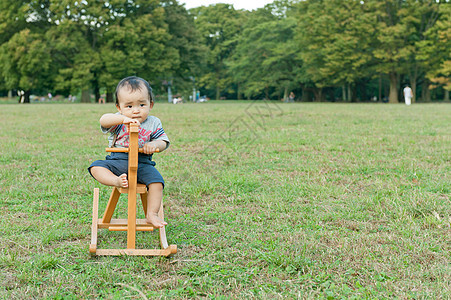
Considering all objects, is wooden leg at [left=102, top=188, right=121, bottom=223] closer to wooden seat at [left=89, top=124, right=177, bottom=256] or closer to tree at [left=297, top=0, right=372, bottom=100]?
wooden seat at [left=89, top=124, right=177, bottom=256]

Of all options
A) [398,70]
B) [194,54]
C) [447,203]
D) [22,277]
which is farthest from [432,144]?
[194,54]

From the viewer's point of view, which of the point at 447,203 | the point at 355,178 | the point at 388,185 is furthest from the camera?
the point at 355,178

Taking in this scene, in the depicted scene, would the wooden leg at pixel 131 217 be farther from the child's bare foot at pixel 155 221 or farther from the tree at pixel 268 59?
the tree at pixel 268 59

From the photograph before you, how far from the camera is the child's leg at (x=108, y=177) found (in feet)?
9.93

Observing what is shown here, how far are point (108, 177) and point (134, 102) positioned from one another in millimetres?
593

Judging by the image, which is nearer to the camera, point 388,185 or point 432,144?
point 388,185

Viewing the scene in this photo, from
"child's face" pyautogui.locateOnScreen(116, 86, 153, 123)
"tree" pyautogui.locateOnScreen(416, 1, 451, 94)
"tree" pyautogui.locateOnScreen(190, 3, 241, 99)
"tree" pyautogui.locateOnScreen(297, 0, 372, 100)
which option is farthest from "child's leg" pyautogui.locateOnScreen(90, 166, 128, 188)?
"tree" pyautogui.locateOnScreen(190, 3, 241, 99)

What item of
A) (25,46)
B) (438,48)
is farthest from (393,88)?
(25,46)

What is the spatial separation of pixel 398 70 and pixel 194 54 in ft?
69.1

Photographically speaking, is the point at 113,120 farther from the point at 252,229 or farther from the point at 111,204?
the point at 252,229

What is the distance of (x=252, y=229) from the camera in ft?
11.5

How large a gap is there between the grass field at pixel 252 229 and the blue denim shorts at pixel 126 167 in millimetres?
494

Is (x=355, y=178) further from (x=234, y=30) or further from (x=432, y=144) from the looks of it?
(x=234, y=30)

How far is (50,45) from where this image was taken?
3831 centimetres
